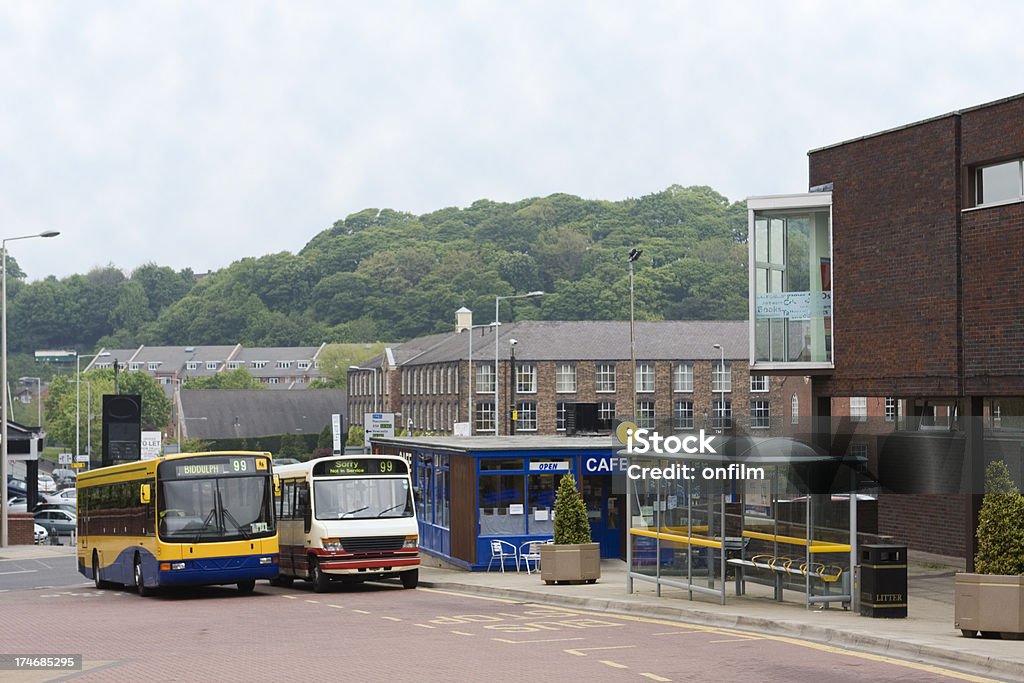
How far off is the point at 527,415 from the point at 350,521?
7694 cm

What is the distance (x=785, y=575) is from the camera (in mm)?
21031

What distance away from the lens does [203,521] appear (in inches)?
1035

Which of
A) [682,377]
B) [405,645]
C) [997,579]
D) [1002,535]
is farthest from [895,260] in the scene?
[682,377]

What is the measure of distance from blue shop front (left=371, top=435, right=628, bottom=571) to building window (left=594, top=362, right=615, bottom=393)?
A: 73.6 metres

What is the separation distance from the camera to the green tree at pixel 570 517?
26.1 meters

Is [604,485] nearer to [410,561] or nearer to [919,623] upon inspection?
[410,561]

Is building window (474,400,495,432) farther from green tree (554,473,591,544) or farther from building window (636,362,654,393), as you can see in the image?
green tree (554,473,591,544)

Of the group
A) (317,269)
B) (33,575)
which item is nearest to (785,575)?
(33,575)

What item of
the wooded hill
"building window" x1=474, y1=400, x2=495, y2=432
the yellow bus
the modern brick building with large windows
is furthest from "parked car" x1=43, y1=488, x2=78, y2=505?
the wooded hill

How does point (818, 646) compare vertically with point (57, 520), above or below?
above

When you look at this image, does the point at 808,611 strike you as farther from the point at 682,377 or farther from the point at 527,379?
the point at 682,377

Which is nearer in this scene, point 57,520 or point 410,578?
point 410,578

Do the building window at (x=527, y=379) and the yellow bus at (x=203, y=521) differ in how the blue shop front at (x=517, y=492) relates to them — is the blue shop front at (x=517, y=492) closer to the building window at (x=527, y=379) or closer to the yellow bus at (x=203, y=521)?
the yellow bus at (x=203, y=521)

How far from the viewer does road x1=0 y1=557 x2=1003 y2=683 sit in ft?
48.7
